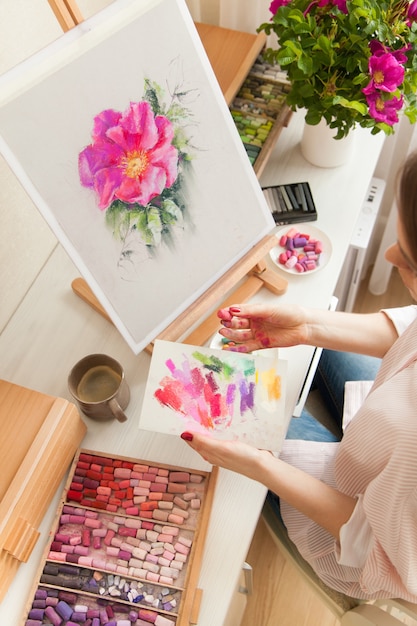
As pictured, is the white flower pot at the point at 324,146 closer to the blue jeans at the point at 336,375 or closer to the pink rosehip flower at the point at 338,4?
the pink rosehip flower at the point at 338,4

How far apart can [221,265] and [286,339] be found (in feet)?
0.62

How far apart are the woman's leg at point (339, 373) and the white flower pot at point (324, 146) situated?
46cm

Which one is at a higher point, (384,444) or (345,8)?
(345,8)

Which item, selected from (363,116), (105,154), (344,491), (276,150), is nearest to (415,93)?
(363,116)

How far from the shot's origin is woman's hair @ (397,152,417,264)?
2.36ft

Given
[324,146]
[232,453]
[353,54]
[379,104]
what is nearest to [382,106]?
[379,104]

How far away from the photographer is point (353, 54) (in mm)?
1104

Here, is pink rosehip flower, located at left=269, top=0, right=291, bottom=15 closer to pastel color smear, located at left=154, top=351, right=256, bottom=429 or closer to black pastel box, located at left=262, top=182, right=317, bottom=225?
black pastel box, located at left=262, top=182, right=317, bottom=225

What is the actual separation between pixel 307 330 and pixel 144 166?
43 centimetres

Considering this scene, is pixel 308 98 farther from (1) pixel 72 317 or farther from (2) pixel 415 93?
(1) pixel 72 317

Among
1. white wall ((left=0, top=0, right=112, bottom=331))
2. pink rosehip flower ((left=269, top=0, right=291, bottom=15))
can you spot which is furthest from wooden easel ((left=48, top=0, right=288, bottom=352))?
pink rosehip flower ((left=269, top=0, right=291, bottom=15))

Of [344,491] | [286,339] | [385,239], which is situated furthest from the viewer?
[385,239]

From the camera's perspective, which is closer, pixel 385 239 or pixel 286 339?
pixel 286 339

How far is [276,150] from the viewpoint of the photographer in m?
1.44
